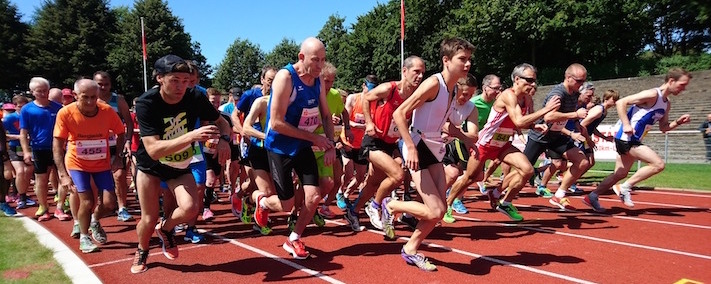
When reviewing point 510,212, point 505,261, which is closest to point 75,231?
point 505,261

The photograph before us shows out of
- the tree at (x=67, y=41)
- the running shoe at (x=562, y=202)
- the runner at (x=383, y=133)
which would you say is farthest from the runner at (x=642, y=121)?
the tree at (x=67, y=41)

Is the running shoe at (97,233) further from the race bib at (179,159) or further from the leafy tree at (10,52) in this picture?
the leafy tree at (10,52)

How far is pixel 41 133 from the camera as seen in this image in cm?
709

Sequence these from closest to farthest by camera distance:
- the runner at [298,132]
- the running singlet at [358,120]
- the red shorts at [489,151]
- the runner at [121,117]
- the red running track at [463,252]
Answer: the red running track at [463,252] → the runner at [298,132] → the runner at [121,117] → the red shorts at [489,151] → the running singlet at [358,120]

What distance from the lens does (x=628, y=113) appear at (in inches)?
288

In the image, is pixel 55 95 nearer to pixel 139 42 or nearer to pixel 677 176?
pixel 677 176

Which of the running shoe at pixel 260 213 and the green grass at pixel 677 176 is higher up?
the running shoe at pixel 260 213

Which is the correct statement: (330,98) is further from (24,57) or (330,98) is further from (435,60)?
(24,57)

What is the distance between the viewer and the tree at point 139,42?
47.8 meters

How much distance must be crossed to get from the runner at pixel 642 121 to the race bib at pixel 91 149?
6895 mm

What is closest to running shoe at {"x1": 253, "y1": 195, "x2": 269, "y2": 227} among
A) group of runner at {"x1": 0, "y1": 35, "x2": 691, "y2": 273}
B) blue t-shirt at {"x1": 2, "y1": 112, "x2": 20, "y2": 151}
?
group of runner at {"x1": 0, "y1": 35, "x2": 691, "y2": 273}

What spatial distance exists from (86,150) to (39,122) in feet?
8.38

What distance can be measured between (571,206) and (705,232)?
6.73ft

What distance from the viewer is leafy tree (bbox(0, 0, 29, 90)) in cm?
4694
